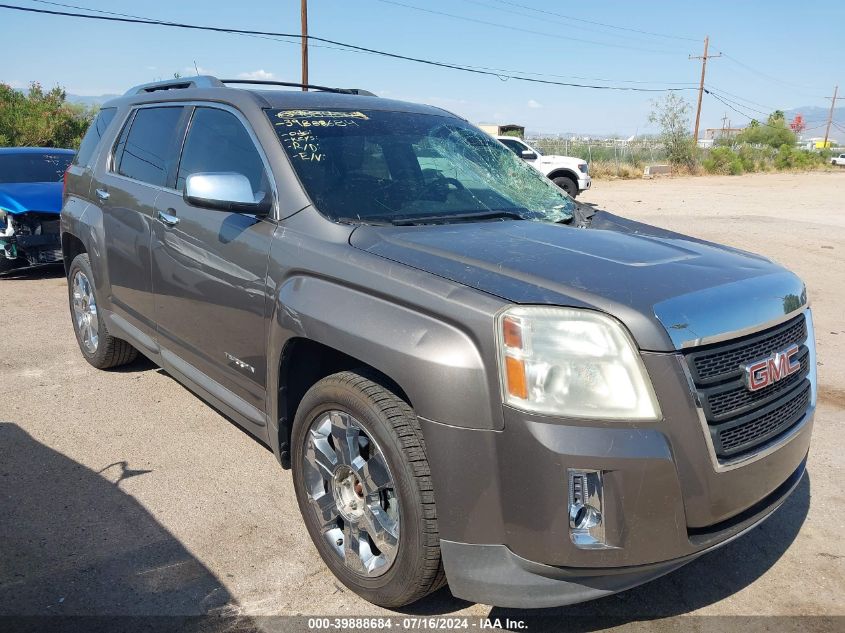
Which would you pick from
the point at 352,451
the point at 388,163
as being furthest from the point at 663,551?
the point at 388,163

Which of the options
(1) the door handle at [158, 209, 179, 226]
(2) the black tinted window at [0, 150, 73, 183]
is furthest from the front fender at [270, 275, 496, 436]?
(2) the black tinted window at [0, 150, 73, 183]

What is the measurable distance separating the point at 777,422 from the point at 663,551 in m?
0.69

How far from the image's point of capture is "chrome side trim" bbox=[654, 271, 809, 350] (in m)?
2.24

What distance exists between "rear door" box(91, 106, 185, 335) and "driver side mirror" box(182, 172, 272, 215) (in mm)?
1022

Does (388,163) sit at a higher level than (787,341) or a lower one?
higher

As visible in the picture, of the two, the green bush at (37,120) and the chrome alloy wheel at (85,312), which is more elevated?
the green bush at (37,120)

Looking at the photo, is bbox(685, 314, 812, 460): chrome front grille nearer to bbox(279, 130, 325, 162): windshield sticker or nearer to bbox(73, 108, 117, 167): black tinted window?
bbox(279, 130, 325, 162): windshield sticker

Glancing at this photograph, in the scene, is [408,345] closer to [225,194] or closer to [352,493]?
[352,493]

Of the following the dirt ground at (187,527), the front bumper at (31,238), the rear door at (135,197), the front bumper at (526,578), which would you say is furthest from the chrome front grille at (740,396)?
the front bumper at (31,238)

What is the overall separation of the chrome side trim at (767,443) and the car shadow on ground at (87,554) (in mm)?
1814

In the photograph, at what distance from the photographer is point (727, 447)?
2322 mm

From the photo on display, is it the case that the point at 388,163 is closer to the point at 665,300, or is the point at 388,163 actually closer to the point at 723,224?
the point at 665,300

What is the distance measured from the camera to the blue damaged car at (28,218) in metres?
8.45

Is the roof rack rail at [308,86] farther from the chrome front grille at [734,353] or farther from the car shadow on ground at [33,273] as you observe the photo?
the car shadow on ground at [33,273]
